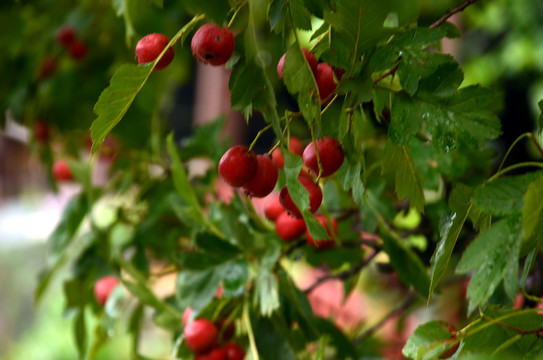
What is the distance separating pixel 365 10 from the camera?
1.28ft

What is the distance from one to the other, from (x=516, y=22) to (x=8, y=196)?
2774mm

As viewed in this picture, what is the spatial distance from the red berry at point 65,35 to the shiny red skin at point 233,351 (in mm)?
609

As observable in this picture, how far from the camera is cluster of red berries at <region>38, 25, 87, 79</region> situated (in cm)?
100

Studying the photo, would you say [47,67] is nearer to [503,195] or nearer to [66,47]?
[66,47]

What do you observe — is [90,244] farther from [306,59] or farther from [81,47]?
[306,59]

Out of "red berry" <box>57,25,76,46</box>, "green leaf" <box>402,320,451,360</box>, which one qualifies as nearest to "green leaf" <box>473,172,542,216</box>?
"green leaf" <box>402,320,451,360</box>

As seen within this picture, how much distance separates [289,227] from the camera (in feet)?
2.11

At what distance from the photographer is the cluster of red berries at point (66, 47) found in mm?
1002

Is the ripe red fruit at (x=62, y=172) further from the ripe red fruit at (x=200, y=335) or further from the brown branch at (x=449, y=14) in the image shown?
the brown branch at (x=449, y=14)

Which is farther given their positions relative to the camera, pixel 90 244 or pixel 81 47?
pixel 81 47

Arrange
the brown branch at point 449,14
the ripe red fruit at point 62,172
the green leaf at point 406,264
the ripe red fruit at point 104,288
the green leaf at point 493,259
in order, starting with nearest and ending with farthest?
the green leaf at point 493,259, the brown branch at point 449,14, the green leaf at point 406,264, the ripe red fruit at point 104,288, the ripe red fruit at point 62,172

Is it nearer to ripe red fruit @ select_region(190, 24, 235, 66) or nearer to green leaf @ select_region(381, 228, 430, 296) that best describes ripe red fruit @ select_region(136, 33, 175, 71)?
ripe red fruit @ select_region(190, 24, 235, 66)

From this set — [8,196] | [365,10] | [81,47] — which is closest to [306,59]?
[365,10]

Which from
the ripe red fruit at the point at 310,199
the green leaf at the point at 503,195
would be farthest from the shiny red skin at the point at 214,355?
the green leaf at the point at 503,195
